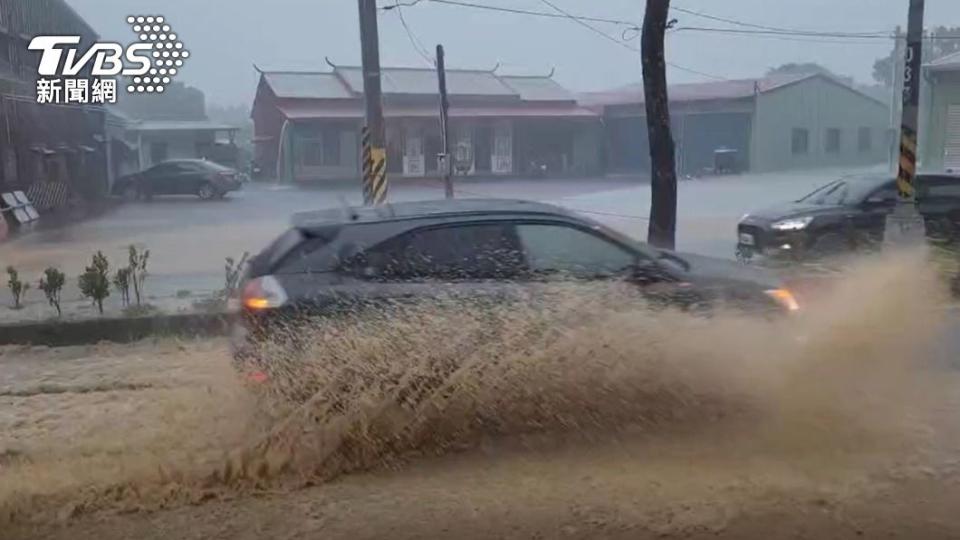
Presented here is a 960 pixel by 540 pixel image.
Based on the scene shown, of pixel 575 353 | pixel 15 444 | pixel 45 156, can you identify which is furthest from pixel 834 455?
pixel 45 156

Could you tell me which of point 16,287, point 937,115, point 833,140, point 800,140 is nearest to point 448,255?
point 16,287

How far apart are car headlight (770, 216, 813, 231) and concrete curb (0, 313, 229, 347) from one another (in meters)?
7.43

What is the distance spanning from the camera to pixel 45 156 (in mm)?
19594

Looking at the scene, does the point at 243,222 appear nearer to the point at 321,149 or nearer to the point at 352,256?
the point at 321,149

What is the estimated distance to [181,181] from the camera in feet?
70.5

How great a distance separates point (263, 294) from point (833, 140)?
2740cm

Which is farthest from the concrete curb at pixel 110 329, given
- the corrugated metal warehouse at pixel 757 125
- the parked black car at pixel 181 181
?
the corrugated metal warehouse at pixel 757 125

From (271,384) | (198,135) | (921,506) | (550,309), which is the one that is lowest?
(921,506)

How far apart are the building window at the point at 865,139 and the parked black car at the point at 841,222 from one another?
16941 mm

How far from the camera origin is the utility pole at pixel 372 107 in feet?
42.1

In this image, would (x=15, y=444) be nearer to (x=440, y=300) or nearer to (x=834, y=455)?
(x=440, y=300)

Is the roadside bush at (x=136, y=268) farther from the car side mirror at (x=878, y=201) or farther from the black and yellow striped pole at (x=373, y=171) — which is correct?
the car side mirror at (x=878, y=201)

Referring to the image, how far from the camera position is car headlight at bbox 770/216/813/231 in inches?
494

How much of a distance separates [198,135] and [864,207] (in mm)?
14471
